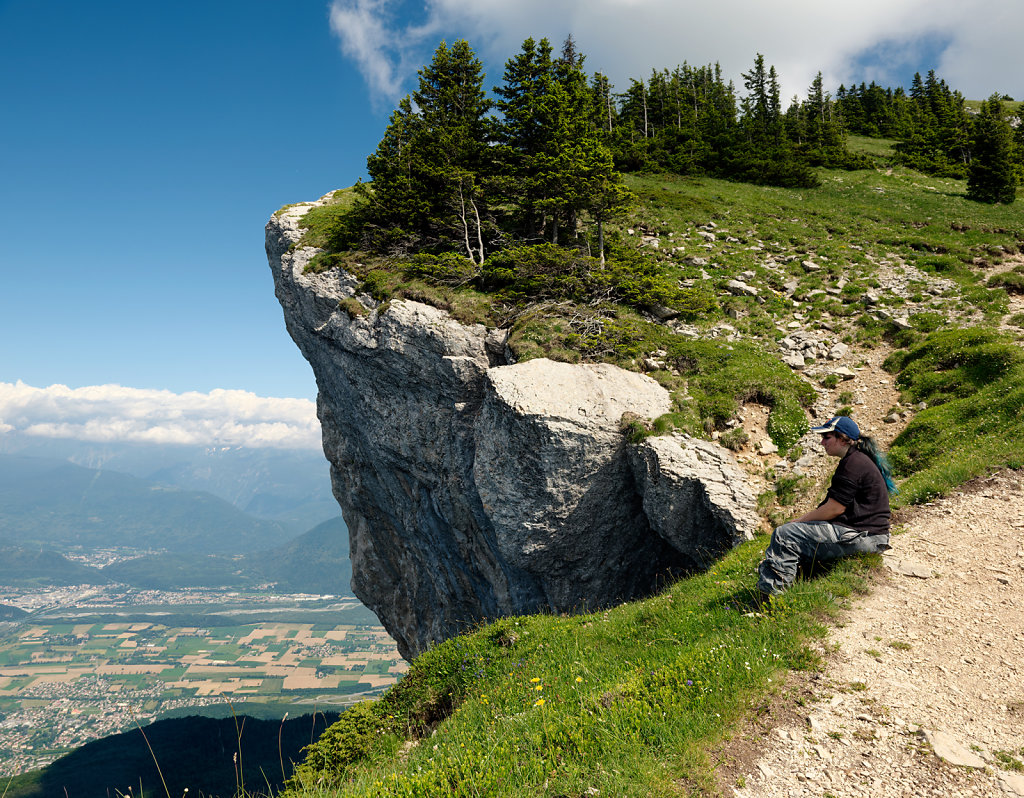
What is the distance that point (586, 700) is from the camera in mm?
7520

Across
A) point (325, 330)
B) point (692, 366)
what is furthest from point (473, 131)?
point (692, 366)

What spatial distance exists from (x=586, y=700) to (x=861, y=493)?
5905 millimetres

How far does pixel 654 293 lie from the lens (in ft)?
82.7

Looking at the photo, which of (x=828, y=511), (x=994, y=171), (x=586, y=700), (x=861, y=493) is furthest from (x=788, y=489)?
(x=994, y=171)

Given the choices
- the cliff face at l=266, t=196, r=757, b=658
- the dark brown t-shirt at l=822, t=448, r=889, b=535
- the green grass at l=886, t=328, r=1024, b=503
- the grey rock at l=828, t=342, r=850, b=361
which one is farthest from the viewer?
the grey rock at l=828, t=342, r=850, b=361

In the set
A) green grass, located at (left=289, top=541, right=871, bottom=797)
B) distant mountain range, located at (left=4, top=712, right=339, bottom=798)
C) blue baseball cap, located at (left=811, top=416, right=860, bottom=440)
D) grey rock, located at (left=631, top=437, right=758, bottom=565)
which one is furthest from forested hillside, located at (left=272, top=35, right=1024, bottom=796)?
distant mountain range, located at (left=4, top=712, right=339, bottom=798)

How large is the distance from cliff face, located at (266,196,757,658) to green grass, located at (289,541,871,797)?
5836mm

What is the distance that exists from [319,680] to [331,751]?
8068 inches

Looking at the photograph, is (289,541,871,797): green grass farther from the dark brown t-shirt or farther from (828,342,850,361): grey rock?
(828,342,850,361): grey rock

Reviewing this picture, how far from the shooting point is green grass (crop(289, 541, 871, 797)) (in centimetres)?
611

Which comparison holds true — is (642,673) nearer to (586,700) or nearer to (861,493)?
(586,700)

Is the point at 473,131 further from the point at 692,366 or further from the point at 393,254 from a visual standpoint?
the point at 692,366

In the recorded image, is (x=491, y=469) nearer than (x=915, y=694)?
No

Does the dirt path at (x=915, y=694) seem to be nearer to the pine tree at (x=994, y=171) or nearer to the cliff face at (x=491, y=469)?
the cliff face at (x=491, y=469)
